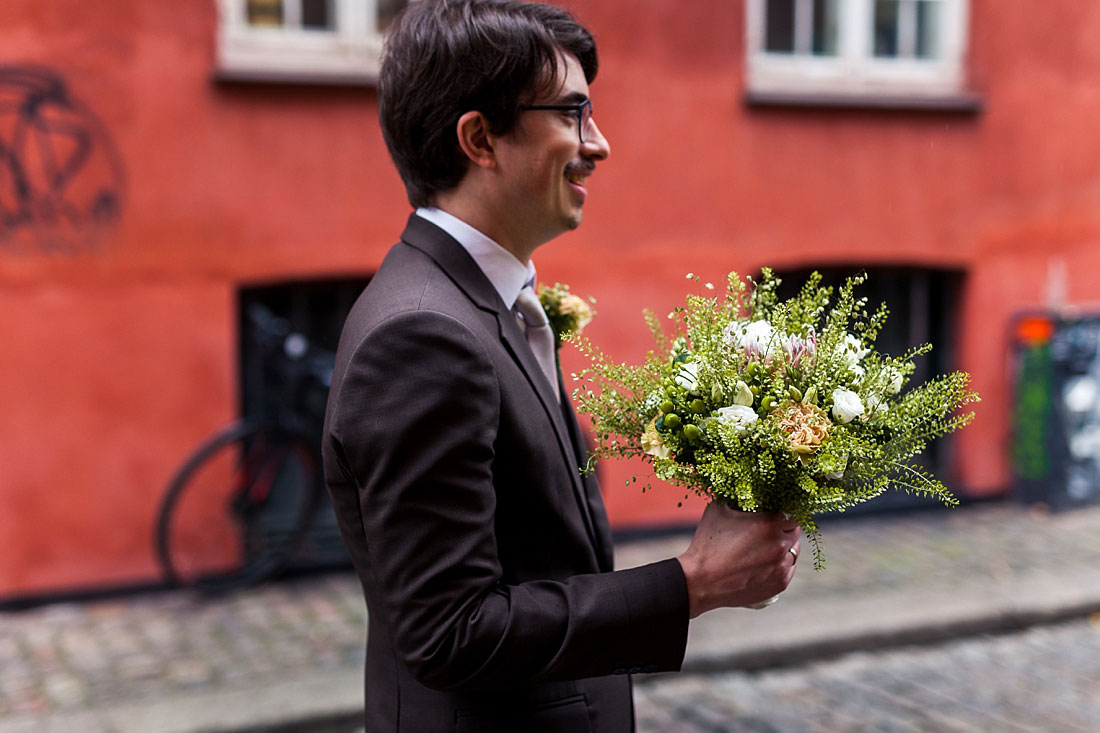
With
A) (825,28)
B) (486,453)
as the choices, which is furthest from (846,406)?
(825,28)

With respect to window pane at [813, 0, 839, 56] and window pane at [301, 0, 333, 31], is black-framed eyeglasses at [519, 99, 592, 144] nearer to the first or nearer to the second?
window pane at [301, 0, 333, 31]

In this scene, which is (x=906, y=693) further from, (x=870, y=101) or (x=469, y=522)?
(x=870, y=101)

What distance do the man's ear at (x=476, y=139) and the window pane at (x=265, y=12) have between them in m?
4.80

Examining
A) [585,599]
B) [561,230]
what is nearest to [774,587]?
[585,599]

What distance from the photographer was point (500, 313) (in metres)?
1.71

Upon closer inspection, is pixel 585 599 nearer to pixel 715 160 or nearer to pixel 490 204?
pixel 490 204

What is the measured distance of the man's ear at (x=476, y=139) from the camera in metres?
1.68

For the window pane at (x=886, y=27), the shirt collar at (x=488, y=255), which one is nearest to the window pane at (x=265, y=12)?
the window pane at (x=886, y=27)

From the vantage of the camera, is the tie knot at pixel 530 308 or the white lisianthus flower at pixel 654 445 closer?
the white lisianthus flower at pixel 654 445

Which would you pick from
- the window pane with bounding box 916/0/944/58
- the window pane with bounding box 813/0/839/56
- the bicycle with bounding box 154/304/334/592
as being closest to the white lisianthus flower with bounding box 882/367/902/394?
the bicycle with bounding box 154/304/334/592

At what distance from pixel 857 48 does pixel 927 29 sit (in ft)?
2.03

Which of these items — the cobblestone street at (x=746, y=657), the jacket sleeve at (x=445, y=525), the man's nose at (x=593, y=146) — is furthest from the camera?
the cobblestone street at (x=746, y=657)

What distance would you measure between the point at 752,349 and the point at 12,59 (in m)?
5.03

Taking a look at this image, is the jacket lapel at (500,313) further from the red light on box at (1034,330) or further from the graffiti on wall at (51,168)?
the red light on box at (1034,330)
